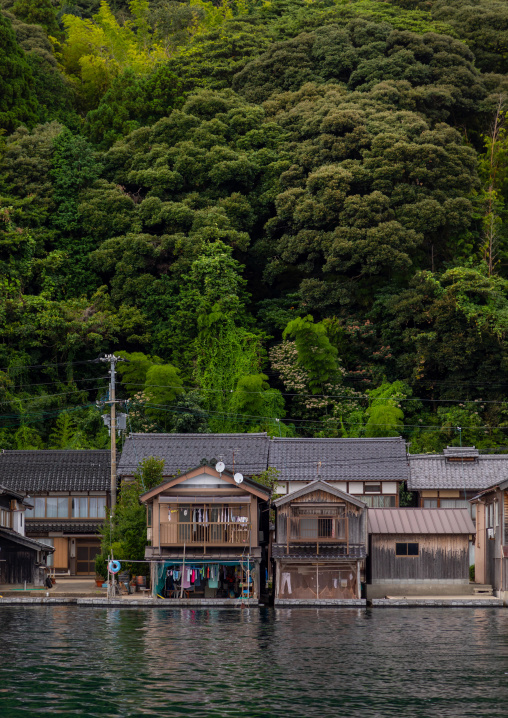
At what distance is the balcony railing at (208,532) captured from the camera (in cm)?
4103

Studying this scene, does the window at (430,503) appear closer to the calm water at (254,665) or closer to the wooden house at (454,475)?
the wooden house at (454,475)

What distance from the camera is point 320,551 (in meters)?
40.8

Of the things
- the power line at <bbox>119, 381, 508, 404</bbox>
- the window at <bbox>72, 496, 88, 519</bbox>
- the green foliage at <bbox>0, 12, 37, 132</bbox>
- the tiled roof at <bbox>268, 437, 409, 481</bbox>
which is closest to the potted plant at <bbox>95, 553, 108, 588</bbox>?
the window at <bbox>72, 496, 88, 519</bbox>

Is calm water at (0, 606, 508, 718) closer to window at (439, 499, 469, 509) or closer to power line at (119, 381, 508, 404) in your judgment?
window at (439, 499, 469, 509)

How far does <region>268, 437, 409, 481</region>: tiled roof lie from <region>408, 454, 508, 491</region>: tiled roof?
1.24 meters

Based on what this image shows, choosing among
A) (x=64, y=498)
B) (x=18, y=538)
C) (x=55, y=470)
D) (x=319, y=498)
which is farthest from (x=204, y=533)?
(x=55, y=470)

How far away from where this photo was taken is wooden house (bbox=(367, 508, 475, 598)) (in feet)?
138

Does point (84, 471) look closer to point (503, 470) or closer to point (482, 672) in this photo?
point (503, 470)

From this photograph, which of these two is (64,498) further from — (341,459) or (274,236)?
(274,236)

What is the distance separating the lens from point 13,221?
65.1 metres

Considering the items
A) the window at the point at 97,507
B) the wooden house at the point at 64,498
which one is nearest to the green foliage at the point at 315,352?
the wooden house at the point at 64,498

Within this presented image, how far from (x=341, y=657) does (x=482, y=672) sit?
4.00 metres

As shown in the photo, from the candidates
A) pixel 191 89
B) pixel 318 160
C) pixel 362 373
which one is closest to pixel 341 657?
pixel 362 373

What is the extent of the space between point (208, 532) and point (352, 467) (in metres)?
11.7
